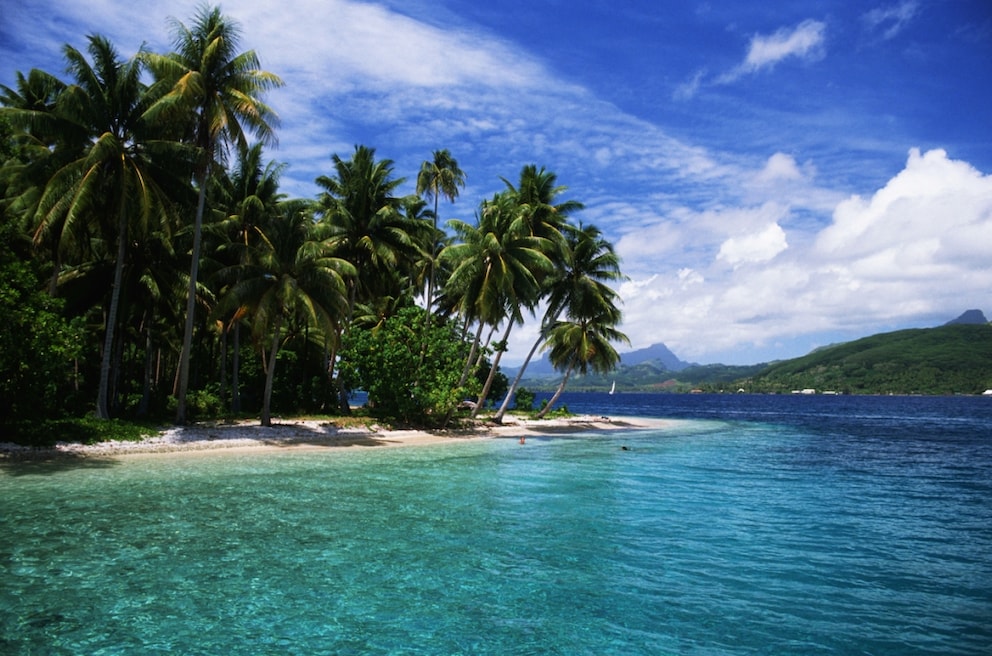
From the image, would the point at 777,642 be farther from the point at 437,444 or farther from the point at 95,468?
the point at 437,444

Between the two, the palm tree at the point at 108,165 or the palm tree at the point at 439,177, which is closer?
the palm tree at the point at 108,165

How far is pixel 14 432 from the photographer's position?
18453 mm

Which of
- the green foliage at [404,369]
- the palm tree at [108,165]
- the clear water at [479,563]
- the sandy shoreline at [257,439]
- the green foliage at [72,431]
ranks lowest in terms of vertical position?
the clear water at [479,563]

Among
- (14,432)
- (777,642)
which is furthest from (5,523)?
(777,642)

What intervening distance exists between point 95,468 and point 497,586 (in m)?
14.4

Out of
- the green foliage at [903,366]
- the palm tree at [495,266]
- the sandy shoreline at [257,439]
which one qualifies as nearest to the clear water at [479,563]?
the sandy shoreline at [257,439]

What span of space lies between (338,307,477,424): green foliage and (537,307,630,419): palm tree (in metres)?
11.0

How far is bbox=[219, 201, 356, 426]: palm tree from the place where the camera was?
24.5 metres

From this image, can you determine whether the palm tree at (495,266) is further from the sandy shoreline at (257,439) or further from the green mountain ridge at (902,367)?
the green mountain ridge at (902,367)

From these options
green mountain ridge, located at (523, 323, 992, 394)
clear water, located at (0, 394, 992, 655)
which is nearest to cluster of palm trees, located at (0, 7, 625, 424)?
clear water, located at (0, 394, 992, 655)

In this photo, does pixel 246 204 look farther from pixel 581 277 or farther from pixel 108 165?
pixel 581 277

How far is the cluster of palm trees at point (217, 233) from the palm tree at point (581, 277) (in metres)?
0.10

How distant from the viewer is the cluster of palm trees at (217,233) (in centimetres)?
2138

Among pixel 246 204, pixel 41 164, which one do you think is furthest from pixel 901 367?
pixel 41 164
